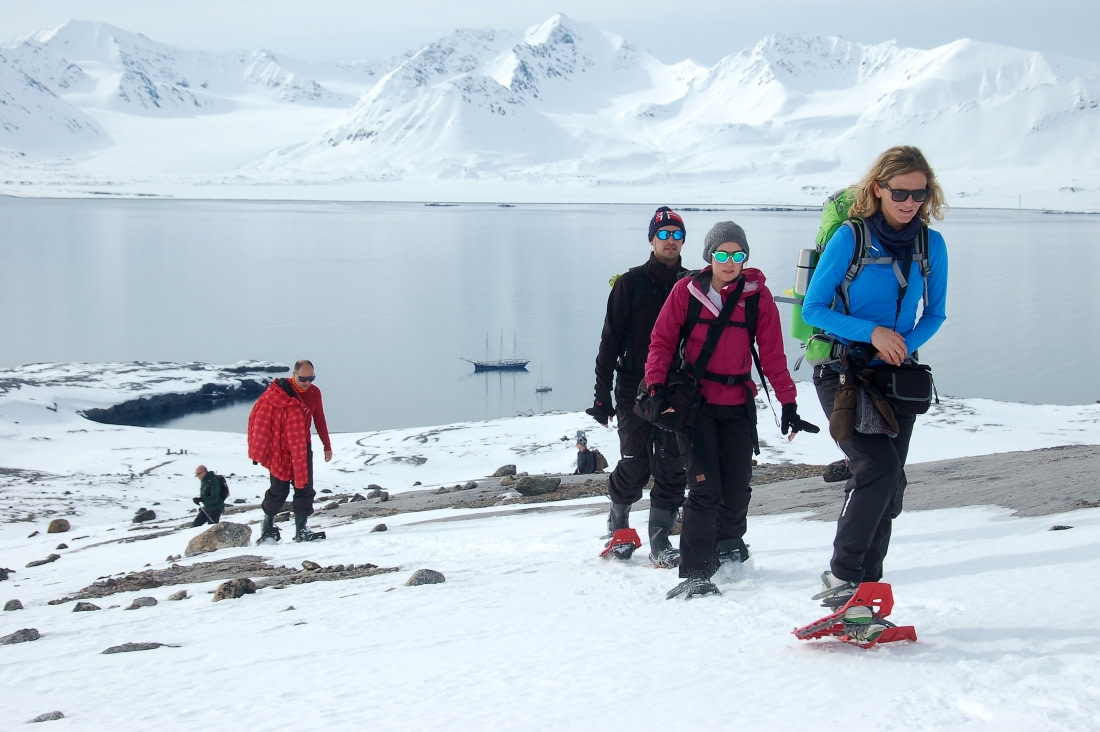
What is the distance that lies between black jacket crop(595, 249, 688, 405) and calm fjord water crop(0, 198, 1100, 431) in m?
17.0

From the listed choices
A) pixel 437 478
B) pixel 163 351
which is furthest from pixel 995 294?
pixel 437 478

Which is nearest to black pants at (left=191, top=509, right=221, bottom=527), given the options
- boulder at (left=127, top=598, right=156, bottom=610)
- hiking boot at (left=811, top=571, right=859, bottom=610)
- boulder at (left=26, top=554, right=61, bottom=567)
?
boulder at (left=26, top=554, right=61, bottom=567)

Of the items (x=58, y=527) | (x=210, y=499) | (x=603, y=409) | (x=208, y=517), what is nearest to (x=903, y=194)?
(x=603, y=409)

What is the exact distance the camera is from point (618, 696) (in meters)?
3.39

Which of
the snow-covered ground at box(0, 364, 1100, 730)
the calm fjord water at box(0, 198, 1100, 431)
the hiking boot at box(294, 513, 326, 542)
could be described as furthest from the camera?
the calm fjord water at box(0, 198, 1100, 431)

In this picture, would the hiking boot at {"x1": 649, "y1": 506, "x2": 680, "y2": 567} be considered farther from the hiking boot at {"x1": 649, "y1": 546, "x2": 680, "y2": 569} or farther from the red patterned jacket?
the red patterned jacket

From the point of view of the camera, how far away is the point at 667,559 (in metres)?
5.43

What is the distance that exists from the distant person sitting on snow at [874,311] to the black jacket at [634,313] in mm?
1685

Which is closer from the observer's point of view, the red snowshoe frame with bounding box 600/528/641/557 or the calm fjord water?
the red snowshoe frame with bounding box 600/528/641/557

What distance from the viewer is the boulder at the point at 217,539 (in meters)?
8.86

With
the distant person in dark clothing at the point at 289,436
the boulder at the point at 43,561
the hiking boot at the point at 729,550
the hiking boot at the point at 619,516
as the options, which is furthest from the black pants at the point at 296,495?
the hiking boot at the point at 729,550

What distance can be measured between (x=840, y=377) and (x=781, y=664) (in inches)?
Answer: 43.3

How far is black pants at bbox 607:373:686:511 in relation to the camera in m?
5.58

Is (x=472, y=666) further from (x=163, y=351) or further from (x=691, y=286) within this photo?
(x=163, y=351)
